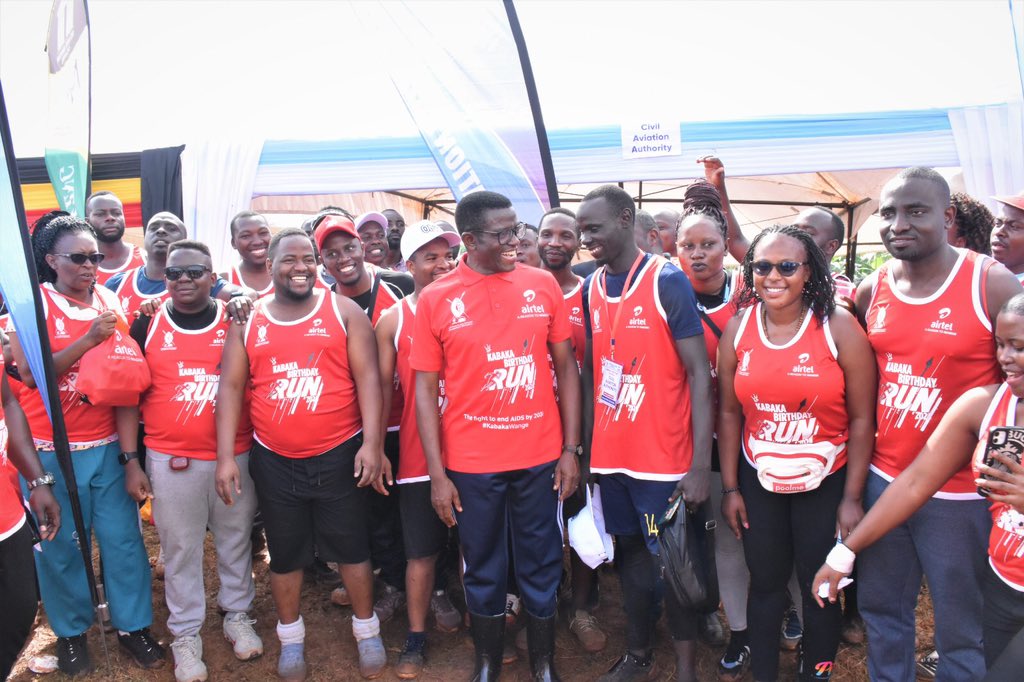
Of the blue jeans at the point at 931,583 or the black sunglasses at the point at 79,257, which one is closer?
the blue jeans at the point at 931,583

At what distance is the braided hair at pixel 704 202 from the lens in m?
3.70

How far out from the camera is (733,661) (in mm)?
3387

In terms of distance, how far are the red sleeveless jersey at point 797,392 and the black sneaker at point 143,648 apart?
10.4 feet

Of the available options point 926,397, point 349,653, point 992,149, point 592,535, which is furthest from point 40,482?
point 992,149

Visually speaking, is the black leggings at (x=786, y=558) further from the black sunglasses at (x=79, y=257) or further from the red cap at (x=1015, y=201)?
the black sunglasses at (x=79, y=257)

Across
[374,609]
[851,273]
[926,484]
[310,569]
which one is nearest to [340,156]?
[310,569]

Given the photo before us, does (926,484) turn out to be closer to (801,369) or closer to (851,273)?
(801,369)

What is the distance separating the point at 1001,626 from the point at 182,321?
3623mm

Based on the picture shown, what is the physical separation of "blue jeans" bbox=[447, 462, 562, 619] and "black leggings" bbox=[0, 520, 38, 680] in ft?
5.62

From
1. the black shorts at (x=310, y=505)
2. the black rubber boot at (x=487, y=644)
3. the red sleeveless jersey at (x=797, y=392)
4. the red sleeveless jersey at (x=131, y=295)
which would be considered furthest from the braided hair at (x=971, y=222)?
the red sleeveless jersey at (x=131, y=295)

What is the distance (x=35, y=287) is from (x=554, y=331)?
237 centimetres

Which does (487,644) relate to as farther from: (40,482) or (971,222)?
(971,222)

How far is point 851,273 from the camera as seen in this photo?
10.1 meters

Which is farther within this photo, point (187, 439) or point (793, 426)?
point (187, 439)
